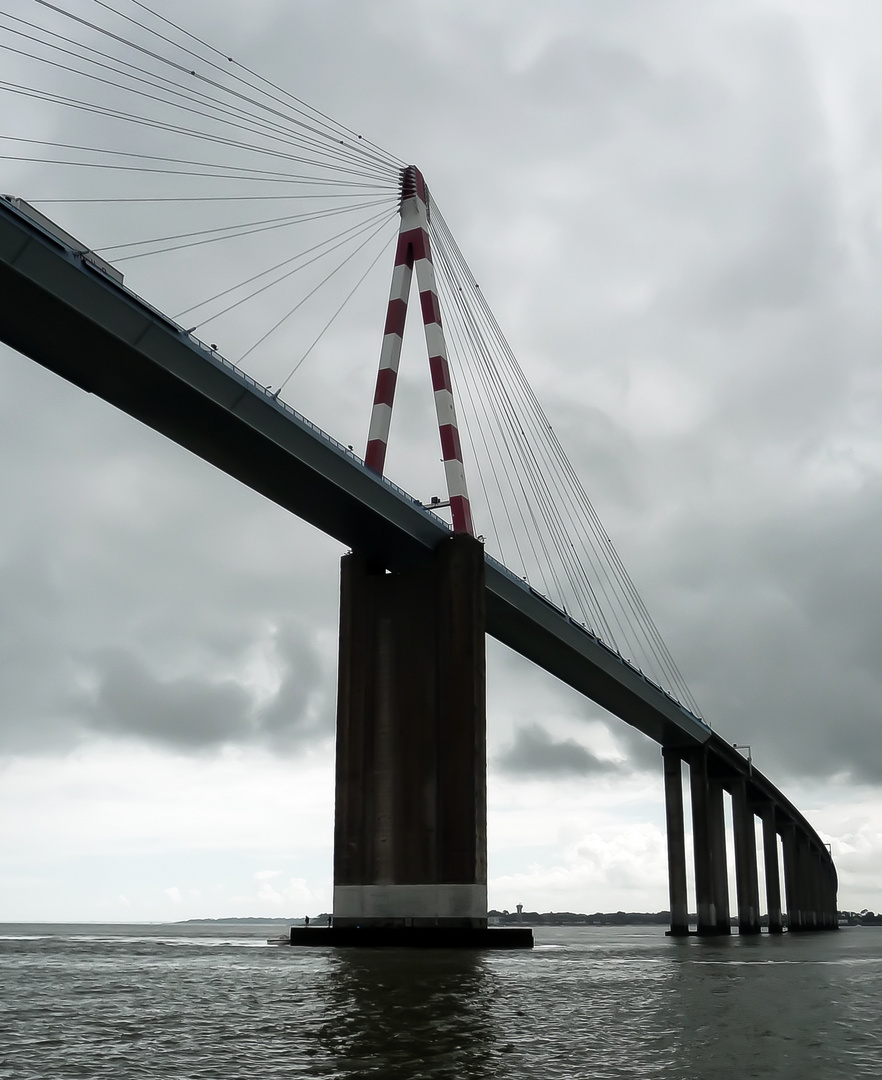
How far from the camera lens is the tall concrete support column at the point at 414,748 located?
127ft

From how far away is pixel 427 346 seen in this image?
46500 millimetres

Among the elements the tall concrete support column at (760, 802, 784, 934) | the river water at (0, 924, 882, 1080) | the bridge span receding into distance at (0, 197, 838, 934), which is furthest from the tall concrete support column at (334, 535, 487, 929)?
the tall concrete support column at (760, 802, 784, 934)

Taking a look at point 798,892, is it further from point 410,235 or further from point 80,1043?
point 80,1043

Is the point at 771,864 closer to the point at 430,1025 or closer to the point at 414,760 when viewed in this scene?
the point at 414,760

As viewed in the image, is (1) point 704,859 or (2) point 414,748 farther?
(1) point 704,859

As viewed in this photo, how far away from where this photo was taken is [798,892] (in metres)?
117

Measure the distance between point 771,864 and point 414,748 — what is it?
75180mm

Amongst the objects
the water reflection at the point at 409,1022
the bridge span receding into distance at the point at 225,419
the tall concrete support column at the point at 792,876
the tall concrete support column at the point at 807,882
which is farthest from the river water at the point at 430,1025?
the tall concrete support column at the point at 807,882

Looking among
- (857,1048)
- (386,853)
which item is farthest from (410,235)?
(857,1048)

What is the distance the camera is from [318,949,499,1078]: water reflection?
10.8 metres

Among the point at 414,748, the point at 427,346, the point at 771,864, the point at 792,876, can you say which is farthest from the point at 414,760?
the point at 792,876

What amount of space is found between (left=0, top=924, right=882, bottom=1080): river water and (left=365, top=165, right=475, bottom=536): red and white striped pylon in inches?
820

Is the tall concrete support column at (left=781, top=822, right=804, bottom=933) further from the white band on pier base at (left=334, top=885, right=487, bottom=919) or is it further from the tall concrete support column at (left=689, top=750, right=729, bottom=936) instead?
the white band on pier base at (left=334, top=885, right=487, bottom=919)

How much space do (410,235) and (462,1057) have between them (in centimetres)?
4065
